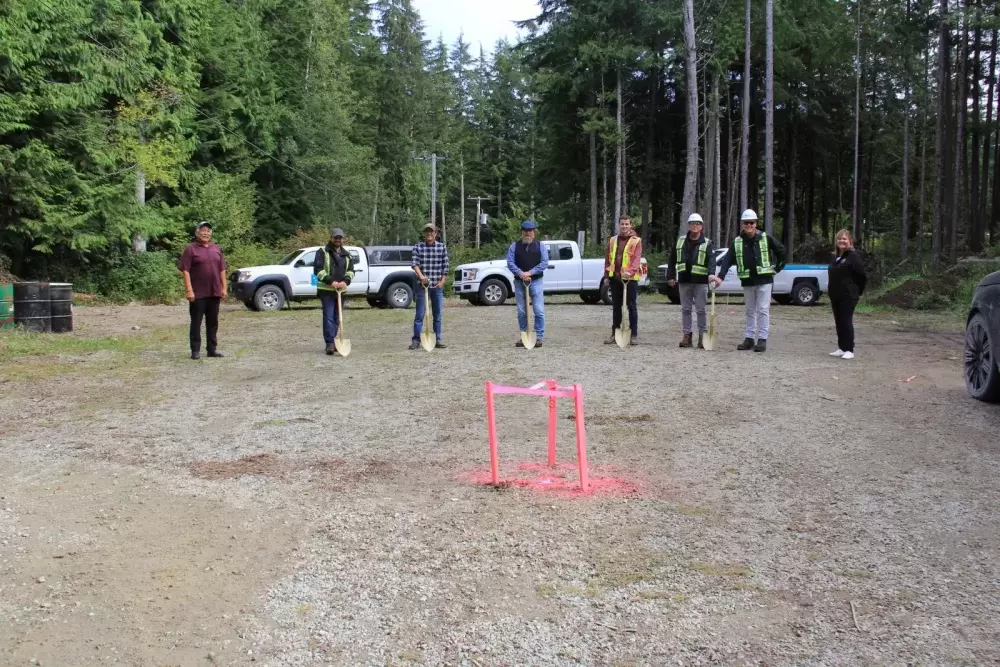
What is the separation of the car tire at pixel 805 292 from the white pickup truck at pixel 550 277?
17.5 feet

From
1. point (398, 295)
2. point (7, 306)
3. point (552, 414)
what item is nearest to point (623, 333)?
point (552, 414)

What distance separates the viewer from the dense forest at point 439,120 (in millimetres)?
25938

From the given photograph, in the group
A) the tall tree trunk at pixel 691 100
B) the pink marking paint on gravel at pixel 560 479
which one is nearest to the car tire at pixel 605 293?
the tall tree trunk at pixel 691 100

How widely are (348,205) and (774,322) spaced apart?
103 feet

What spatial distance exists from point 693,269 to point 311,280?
13.9 meters

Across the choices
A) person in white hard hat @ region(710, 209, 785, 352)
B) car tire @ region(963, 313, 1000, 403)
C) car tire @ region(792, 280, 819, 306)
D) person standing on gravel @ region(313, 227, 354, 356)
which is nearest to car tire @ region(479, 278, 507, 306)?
car tire @ region(792, 280, 819, 306)

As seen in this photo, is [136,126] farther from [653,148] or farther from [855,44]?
[855,44]

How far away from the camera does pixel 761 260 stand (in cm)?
1176

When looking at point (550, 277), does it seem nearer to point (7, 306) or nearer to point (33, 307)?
point (33, 307)

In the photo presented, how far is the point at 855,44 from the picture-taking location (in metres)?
43.6

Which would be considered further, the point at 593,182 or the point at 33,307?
the point at 593,182

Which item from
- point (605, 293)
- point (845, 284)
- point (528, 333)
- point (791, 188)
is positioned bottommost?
point (528, 333)

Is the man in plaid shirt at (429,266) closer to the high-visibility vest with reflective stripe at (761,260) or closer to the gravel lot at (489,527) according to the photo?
the gravel lot at (489,527)

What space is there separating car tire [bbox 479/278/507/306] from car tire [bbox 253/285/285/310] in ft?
18.7
